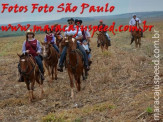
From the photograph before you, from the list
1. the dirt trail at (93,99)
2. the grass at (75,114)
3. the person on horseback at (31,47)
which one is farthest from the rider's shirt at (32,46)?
the grass at (75,114)

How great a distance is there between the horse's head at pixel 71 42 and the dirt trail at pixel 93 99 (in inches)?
69.7

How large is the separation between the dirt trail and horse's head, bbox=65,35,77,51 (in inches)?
69.7

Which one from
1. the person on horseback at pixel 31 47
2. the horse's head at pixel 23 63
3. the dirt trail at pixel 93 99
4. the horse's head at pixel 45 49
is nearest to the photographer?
the dirt trail at pixel 93 99

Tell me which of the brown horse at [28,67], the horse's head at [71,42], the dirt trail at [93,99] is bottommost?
the dirt trail at [93,99]

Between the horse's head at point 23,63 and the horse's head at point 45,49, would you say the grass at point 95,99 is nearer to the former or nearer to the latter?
the horse's head at point 23,63

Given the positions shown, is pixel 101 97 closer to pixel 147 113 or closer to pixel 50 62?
pixel 147 113

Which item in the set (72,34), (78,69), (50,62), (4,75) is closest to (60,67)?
(78,69)

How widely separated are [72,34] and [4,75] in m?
7.32

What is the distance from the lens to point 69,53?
9844 millimetres

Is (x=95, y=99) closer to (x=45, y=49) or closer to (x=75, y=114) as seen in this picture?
(x=75, y=114)

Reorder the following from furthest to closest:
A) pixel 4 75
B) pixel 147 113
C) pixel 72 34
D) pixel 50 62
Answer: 1. pixel 4 75
2. pixel 50 62
3. pixel 72 34
4. pixel 147 113

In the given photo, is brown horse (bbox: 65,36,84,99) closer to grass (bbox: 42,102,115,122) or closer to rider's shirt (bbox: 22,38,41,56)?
rider's shirt (bbox: 22,38,41,56)

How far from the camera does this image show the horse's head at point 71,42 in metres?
9.62

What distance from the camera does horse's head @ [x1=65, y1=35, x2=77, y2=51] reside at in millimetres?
9618
